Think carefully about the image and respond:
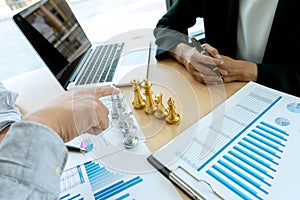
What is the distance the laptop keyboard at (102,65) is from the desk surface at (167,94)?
106 millimetres

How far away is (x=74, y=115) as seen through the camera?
1.35 ft

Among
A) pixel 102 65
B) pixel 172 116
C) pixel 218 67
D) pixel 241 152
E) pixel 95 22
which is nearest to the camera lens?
pixel 241 152

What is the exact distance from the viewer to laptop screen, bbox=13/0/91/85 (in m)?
0.61

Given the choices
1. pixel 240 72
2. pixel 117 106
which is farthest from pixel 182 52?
pixel 117 106

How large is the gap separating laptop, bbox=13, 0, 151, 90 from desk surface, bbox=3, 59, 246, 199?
0.22 feet

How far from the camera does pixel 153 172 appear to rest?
0.42m

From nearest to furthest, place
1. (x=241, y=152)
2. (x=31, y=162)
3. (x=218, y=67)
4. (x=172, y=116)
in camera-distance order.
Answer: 1. (x=31, y=162)
2. (x=241, y=152)
3. (x=172, y=116)
4. (x=218, y=67)

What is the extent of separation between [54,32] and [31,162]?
518 mm

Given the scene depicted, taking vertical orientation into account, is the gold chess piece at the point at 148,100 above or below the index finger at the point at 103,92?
below

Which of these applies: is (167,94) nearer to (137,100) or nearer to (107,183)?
(137,100)

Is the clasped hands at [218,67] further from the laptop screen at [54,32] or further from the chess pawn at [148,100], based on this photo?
the laptop screen at [54,32]

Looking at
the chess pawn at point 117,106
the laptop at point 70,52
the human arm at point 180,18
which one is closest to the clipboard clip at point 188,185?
the chess pawn at point 117,106

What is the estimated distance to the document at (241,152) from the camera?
36cm

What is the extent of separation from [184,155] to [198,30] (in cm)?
78
